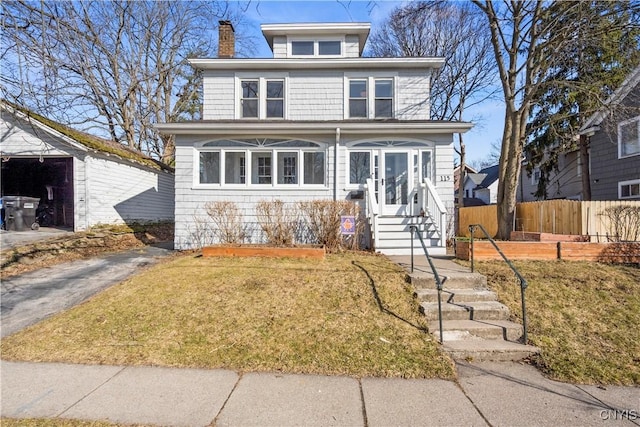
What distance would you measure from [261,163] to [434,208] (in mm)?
5377

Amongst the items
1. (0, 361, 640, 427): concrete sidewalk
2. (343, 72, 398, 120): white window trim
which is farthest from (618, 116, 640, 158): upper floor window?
(0, 361, 640, 427): concrete sidewalk

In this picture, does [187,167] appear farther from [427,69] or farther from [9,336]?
[427,69]

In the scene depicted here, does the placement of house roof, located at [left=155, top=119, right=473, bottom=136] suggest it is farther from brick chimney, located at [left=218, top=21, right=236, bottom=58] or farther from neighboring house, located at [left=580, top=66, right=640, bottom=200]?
neighboring house, located at [left=580, top=66, right=640, bottom=200]

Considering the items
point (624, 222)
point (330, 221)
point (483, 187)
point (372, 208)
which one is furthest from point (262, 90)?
point (483, 187)

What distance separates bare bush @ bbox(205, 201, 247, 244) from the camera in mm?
9469

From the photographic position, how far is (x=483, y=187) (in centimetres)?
3638

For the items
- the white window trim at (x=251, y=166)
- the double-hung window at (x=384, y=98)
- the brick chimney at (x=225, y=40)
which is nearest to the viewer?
the white window trim at (x=251, y=166)

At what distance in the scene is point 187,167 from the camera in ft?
33.8

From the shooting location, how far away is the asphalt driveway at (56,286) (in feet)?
17.6

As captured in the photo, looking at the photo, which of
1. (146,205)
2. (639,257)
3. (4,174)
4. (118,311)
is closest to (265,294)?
(118,311)

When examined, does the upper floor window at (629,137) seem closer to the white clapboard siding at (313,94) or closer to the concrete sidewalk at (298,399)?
the white clapboard siding at (313,94)

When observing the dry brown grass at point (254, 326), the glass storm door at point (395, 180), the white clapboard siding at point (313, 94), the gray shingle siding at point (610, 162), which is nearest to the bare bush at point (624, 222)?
the gray shingle siding at point (610, 162)

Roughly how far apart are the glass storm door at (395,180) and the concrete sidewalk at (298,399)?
22.6 ft

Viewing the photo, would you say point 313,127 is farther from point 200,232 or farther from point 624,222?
point 624,222
